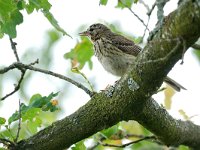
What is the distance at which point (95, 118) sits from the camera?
4.34 m

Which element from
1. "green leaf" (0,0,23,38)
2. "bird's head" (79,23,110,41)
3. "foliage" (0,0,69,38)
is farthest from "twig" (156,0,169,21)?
"bird's head" (79,23,110,41)

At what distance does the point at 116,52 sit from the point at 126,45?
0.15 meters

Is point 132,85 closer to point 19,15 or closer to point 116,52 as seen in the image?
point 19,15

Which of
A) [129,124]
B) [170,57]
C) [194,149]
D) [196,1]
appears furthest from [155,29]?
[129,124]

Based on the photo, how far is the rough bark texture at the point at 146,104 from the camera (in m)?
3.44

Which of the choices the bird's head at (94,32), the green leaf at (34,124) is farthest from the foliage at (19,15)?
the bird's head at (94,32)

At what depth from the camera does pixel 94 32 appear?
7922mm

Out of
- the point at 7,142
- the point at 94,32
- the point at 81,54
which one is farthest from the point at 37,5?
the point at 94,32

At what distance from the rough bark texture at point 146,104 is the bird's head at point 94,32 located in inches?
111

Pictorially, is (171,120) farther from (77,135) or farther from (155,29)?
(155,29)

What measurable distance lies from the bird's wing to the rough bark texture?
6.55ft

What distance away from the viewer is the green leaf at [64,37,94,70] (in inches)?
246

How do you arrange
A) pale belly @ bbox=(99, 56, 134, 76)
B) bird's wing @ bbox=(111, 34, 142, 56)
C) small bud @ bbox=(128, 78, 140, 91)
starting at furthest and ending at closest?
bird's wing @ bbox=(111, 34, 142, 56)
pale belly @ bbox=(99, 56, 134, 76)
small bud @ bbox=(128, 78, 140, 91)

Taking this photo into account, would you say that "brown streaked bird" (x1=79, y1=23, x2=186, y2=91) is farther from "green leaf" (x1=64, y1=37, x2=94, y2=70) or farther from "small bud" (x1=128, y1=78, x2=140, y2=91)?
"small bud" (x1=128, y1=78, x2=140, y2=91)
